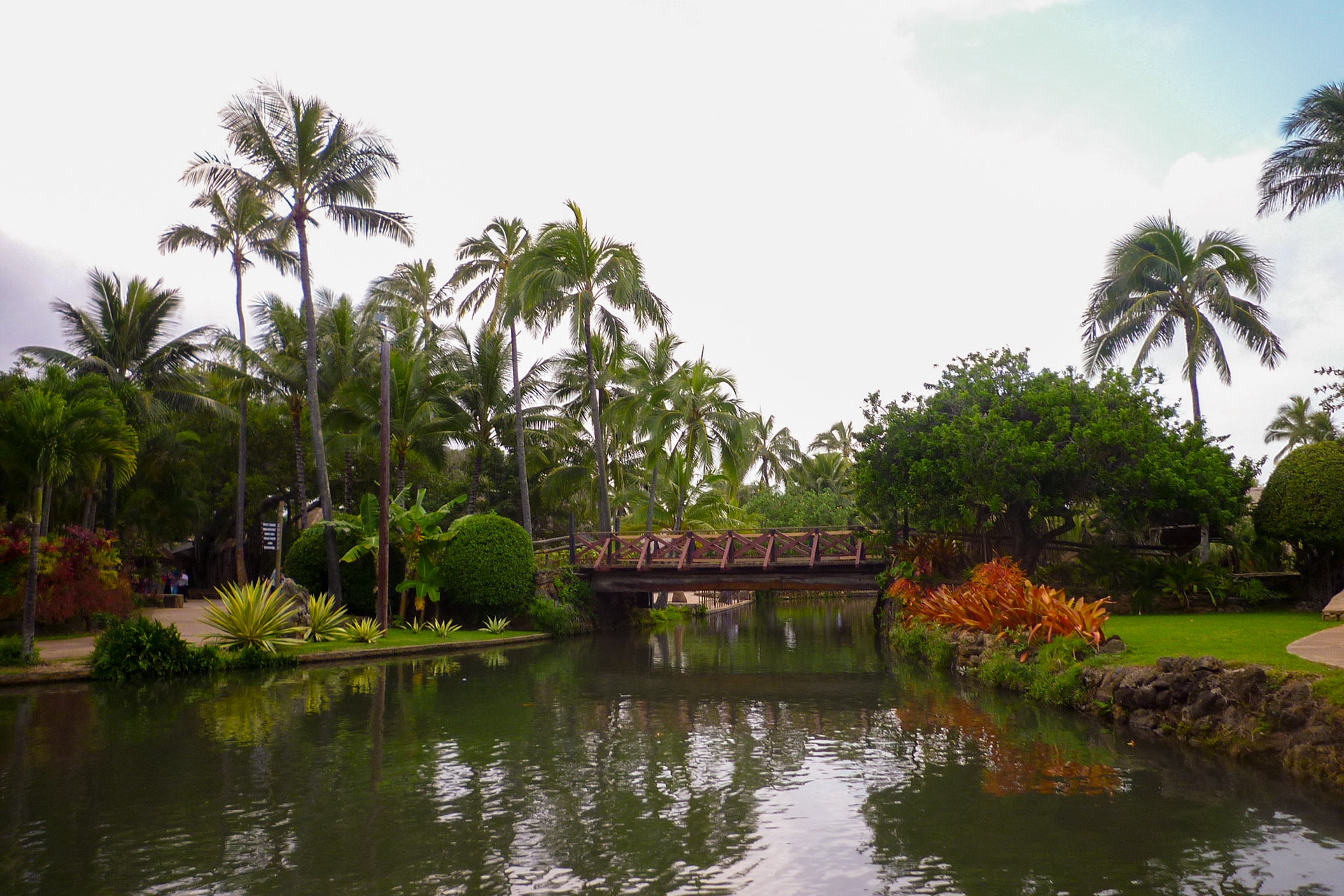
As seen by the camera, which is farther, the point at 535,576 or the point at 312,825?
the point at 535,576

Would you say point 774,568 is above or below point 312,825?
above

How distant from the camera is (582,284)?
100 feet

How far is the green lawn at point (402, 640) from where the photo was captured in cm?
2072

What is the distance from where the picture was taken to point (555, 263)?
30.3 meters

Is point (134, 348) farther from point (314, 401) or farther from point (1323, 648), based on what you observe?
point (1323, 648)

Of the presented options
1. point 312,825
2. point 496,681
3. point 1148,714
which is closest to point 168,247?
point 496,681

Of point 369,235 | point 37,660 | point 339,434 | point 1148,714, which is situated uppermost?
point 369,235

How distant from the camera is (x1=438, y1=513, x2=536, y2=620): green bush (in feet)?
88.6

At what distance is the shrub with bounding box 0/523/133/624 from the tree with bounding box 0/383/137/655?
112 inches

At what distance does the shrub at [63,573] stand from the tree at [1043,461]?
19775 millimetres

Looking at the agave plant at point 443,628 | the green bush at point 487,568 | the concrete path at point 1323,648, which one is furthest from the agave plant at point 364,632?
the concrete path at point 1323,648

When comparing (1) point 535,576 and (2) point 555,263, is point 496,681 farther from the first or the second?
(2) point 555,263

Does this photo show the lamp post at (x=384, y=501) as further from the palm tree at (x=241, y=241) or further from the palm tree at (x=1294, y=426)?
the palm tree at (x=1294, y=426)

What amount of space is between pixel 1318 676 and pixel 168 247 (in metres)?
32.4
